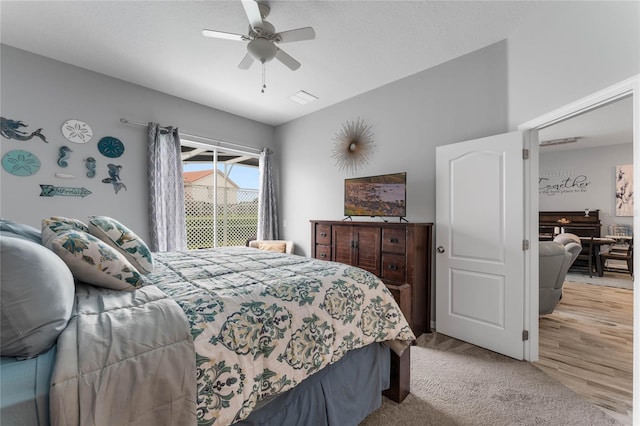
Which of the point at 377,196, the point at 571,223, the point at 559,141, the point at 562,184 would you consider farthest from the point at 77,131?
the point at 562,184

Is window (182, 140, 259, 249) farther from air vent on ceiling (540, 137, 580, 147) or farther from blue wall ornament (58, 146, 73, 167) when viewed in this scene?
air vent on ceiling (540, 137, 580, 147)

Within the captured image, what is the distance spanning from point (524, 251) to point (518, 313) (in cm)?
53

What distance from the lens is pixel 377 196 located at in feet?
10.3

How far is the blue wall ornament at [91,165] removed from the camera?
2.96m

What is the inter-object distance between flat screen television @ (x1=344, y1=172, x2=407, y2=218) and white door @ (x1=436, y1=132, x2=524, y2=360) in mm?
380

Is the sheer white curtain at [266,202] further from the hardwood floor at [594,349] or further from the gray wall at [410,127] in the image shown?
the hardwood floor at [594,349]

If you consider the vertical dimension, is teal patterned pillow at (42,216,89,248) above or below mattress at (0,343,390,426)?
above

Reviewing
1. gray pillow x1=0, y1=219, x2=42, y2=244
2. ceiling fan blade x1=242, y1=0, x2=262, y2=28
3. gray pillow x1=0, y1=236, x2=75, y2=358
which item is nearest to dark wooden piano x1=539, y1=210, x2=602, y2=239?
ceiling fan blade x1=242, y1=0, x2=262, y2=28

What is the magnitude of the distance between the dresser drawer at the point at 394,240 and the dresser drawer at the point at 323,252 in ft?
2.61

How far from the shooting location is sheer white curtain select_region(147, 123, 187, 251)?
3332 mm

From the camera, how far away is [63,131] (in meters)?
2.81

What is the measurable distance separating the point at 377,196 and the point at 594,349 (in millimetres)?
2401

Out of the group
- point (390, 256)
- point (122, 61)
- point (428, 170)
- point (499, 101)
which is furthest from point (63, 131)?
point (499, 101)

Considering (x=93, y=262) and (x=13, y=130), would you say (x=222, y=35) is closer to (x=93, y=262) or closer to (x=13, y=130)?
(x=93, y=262)
